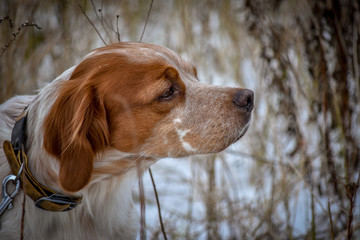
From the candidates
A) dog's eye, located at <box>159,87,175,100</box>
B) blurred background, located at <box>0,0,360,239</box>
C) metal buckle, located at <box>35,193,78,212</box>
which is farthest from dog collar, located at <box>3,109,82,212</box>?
blurred background, located at <box>0,0,360,239</box>

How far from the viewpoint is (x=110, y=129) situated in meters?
1.86

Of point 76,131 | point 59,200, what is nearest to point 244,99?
point 76,131

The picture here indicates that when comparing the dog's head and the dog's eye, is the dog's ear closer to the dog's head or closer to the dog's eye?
the dog's head

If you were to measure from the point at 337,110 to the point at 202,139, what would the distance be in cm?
133

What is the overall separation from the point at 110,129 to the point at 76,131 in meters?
0.23

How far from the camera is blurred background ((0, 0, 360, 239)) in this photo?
9.07ft

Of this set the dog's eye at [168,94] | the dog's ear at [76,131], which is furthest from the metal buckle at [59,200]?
the dog's eye at [168,94]

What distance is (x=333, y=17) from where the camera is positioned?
283cm

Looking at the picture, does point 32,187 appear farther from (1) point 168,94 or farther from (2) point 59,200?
(1) point 168,94

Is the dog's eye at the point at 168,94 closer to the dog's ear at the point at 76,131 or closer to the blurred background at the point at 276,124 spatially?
the dog's ear at the point at 76,131

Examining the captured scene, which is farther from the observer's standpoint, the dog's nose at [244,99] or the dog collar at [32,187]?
the dog's nose at [244,99]

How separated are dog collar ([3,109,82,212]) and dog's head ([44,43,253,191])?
122 mm

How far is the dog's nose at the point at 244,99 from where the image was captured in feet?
6.36

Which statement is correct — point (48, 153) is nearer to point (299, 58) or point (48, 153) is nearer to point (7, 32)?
point (7, 32)
